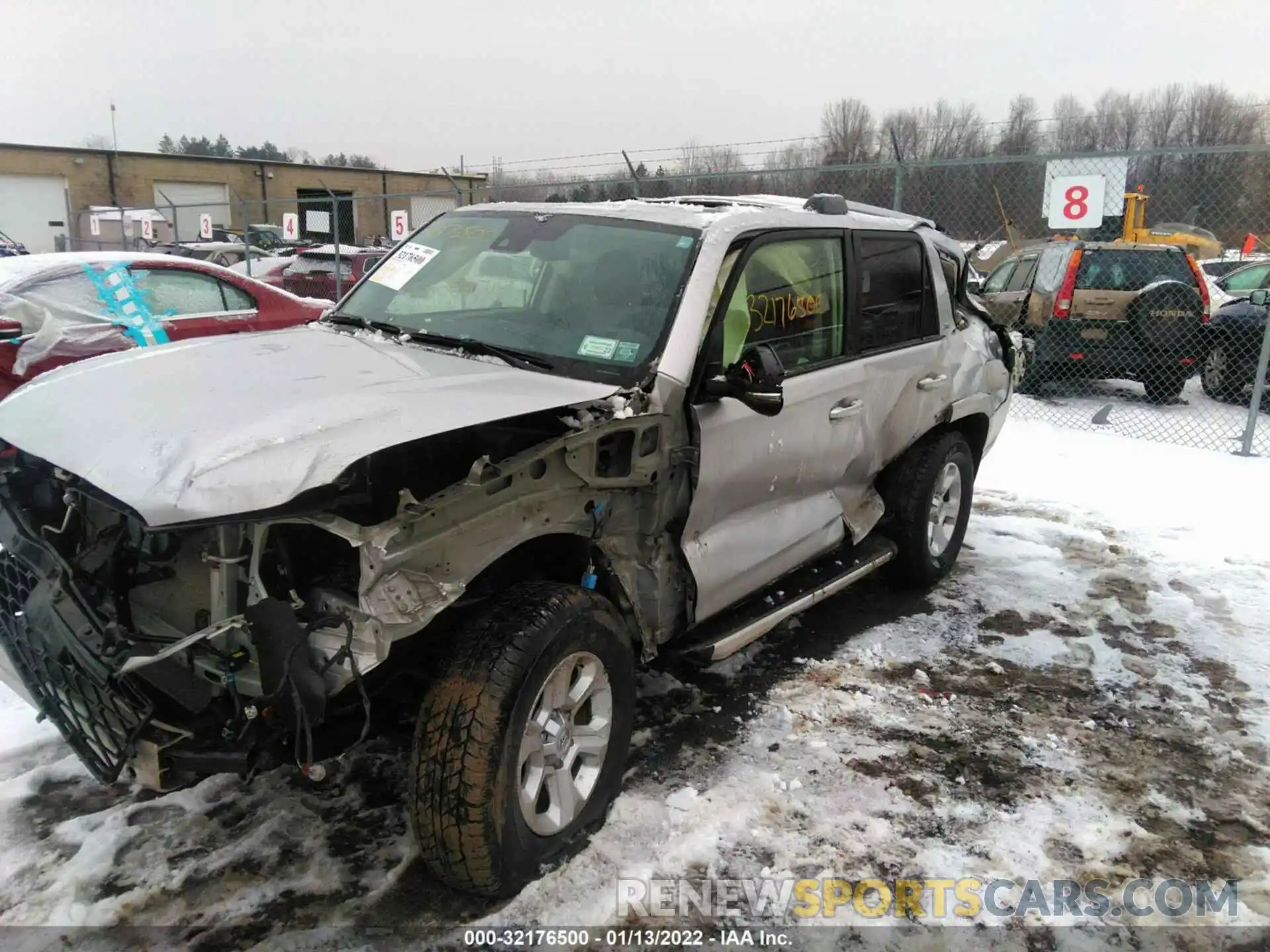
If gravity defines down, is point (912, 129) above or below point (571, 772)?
above

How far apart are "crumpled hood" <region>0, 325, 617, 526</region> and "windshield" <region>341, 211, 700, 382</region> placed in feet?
0.73

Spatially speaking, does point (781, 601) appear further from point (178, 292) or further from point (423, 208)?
point (423, 208)

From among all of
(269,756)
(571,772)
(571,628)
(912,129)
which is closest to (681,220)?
(571,628)

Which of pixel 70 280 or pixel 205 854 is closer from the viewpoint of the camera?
pixel 205 854

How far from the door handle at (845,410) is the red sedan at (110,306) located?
14.8 ft

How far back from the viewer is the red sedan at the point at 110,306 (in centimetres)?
615

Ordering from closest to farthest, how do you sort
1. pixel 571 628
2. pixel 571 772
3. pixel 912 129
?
pixel 571 628 → pixel 571 772 → pixel 912 129

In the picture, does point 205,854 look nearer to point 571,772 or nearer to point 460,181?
point 571,772

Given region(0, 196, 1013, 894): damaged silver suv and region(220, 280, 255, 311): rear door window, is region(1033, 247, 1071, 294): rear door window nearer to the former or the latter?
region(0, 196, 1013, 894): damaged silver suv

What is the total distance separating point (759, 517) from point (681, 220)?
1237 millimetres

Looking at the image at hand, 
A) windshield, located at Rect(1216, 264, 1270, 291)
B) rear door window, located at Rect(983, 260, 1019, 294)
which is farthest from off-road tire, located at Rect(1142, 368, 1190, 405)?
windshield, located at Rect(1216, 264, 1270, 291)

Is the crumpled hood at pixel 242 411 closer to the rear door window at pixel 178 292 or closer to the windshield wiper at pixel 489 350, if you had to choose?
the windshield wiper at pixel 489 350

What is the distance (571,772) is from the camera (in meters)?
2.87

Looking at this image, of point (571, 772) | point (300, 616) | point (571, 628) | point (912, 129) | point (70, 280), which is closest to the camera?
point (300, 616)
